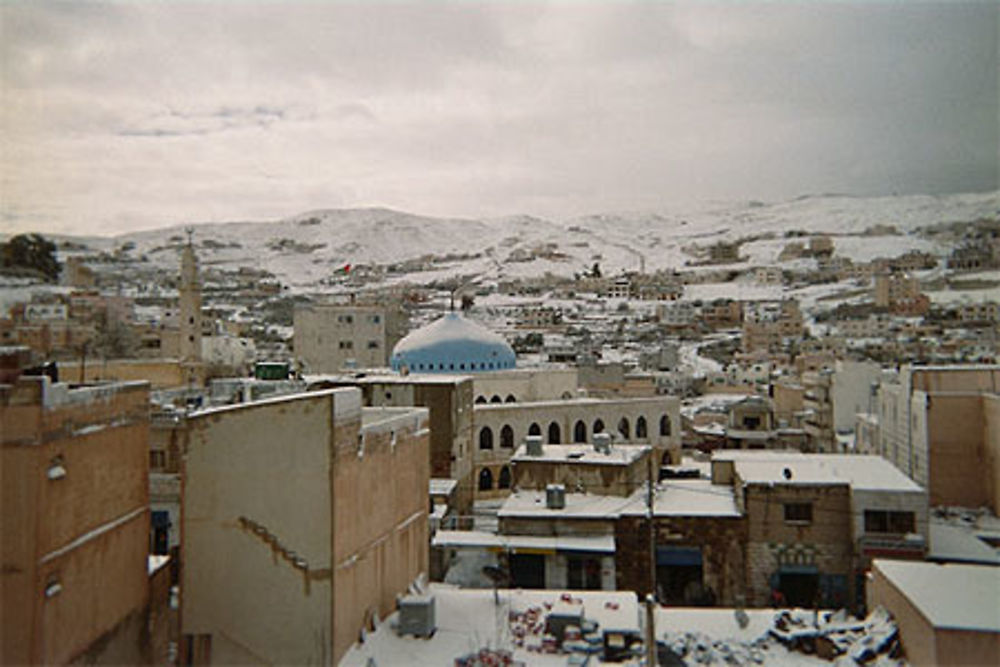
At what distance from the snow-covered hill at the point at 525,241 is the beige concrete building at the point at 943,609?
8009cm

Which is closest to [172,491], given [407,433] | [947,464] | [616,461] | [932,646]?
[407,433]

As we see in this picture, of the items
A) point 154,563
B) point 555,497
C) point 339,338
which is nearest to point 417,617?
point 154,563

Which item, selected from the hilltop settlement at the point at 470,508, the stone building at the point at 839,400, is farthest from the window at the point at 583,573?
the stone building at the point at 839,400

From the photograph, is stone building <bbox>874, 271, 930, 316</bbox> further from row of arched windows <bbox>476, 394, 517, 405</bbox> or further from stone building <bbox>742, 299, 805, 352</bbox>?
row of arched windows <bbox>476, 394, 517, 405</bbox>

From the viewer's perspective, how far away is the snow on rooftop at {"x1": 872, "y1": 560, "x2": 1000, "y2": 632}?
18.5ft

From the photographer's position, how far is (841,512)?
1167 cm

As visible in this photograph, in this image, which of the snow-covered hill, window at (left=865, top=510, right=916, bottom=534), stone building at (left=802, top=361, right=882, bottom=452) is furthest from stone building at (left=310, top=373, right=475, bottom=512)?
the snow-covered hill

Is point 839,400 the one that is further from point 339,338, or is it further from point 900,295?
point 900,295

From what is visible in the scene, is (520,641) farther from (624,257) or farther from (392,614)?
(624,257)

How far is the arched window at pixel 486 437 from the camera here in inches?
696

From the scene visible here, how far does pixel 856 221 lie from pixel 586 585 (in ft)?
352

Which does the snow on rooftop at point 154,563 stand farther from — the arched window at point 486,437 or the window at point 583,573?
the arched window at point 486,437

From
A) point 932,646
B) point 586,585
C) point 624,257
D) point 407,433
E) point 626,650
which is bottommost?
point 586,585

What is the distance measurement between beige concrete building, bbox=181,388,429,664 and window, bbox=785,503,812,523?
7587 millimetres
